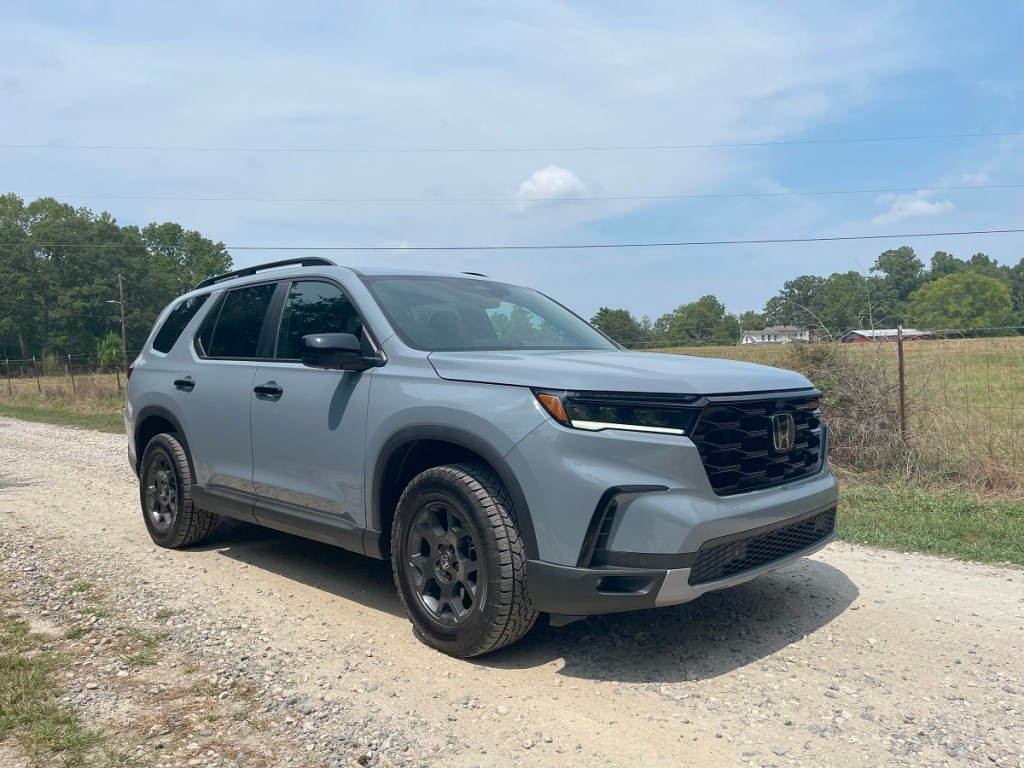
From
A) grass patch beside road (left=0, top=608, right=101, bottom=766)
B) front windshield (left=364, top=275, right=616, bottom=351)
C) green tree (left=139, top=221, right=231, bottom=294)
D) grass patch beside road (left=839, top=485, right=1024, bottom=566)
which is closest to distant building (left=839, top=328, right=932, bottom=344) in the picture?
grass patch beside road (left=839, top=485, right=1024, bottom=566)

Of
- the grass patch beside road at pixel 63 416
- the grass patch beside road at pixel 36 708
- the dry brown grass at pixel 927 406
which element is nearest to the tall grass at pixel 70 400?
the grass patch beside road at pixel 63 416

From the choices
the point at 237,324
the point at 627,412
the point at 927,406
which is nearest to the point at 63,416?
the point at 237,324

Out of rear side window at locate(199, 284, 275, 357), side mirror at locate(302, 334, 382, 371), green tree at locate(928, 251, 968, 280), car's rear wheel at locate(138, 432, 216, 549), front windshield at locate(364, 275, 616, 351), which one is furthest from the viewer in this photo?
green tree at locate(928, 251, 968, 280)

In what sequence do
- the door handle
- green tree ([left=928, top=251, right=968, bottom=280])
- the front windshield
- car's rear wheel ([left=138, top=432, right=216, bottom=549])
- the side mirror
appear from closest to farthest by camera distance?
1. the side mirror
2. the front windshield
3. the door handle
4. car's rear wheel ([left=138, top=432, right=216, bottom=549])
5. green tree ([left=928, top=251, right=968, bottom=280])

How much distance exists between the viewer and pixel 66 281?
75.6m

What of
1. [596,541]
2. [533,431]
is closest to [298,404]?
[533,431]

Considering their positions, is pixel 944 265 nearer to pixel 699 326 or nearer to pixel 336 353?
pixel 699 326

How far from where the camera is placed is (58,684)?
3.50 metres

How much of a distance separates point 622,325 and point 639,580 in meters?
15.7

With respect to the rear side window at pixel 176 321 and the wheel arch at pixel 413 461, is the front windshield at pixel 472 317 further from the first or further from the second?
the rear side window at pixel 176 321

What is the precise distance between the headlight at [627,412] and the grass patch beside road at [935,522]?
3481 millimetres

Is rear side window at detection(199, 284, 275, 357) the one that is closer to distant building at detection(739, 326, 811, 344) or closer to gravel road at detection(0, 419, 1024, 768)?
gravel road at detection(0, 419, 1024, 768)

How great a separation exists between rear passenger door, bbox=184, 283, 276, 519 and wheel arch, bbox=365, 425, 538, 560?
1.21m

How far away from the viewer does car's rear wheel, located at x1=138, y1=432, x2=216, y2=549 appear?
223 inches
